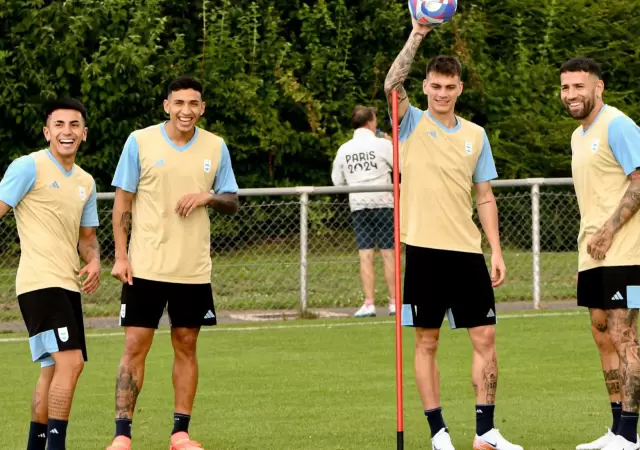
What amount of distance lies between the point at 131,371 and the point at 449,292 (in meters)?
2.05

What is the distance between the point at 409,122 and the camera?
8344mm

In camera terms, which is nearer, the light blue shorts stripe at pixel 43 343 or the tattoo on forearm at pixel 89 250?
the light blue shorts stripe at pixel 43 343

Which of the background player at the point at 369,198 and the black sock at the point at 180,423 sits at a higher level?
the background player at the point at 369,198

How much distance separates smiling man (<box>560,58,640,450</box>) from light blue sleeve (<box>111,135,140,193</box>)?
9.05 ft

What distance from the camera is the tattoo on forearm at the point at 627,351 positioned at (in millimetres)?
8203

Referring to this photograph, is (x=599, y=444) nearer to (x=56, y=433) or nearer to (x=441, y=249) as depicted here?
(x=441, y=249)

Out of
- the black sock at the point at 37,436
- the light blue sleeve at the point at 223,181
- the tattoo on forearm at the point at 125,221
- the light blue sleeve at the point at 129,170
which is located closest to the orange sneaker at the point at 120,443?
the black sock at the point at 37,436

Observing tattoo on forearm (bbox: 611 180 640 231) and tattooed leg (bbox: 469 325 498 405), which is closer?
tattoo on forearm (bbox: 611 180 640 231)

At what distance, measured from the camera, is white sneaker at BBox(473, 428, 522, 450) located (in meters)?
8.08

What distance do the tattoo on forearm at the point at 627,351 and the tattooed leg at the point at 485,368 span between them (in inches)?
30.3

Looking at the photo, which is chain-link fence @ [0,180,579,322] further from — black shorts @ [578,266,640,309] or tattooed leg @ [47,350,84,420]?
tattooed leg @ [47,350,84,420]

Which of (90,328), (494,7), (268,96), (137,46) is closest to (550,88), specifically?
(494,7)

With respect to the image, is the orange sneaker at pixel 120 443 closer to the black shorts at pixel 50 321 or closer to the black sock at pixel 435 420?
the black shorts at pixel 50 321

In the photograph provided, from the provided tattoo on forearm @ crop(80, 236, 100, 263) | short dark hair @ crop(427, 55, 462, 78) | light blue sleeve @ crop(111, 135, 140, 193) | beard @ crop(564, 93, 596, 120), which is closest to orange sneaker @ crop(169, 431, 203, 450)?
tattoo on forearm @ crop(80, 236, 100, 263)
